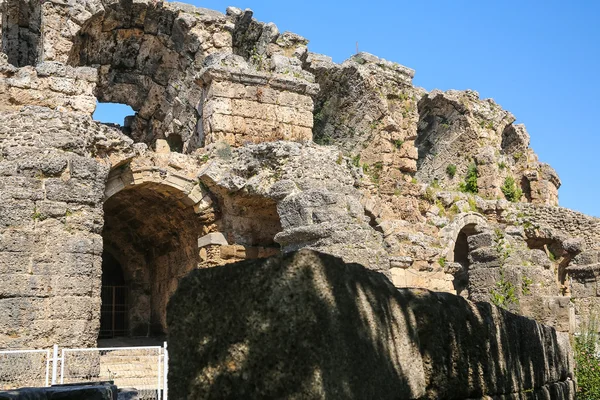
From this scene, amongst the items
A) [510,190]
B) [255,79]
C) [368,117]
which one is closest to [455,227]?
[368,117]

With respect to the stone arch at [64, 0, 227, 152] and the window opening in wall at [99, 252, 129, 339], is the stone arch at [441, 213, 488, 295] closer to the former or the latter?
the stone arch at [64, 0, 227, 152]

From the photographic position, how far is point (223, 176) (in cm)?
1177

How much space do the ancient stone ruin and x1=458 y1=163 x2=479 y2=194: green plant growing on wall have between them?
38 millimetres

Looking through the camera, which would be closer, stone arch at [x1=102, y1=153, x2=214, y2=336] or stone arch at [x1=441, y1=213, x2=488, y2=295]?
stone arch at [x1=102, y1=153, x2=214, y2=336]

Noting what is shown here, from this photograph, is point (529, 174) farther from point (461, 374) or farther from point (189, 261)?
point (461, 374)

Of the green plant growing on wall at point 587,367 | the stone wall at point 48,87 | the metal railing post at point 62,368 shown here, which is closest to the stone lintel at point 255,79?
the stone wall at point 48,87

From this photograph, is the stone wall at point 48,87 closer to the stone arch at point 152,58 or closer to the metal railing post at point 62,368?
the stone arch at point 152,58

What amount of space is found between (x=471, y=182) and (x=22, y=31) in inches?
453

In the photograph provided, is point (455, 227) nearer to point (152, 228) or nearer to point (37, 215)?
point (152, 228)

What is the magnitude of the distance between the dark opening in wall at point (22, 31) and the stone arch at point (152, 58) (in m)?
0.84

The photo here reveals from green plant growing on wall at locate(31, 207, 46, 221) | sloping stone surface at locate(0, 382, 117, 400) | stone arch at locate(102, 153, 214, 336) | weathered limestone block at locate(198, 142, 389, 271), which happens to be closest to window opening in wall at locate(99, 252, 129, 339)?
stone arch at locate(102, 153, 214, 336)

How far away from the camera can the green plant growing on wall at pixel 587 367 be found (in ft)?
27.7

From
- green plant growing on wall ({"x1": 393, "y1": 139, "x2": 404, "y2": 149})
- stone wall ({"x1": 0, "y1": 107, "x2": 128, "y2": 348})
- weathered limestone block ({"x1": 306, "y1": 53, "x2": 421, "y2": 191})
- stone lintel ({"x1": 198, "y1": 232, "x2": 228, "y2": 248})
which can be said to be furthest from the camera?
green plant growing on wall ({"x1": 393, "y1": 139, "x2": 404, "y2": 149})

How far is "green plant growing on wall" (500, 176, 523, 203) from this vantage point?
19.4 metres
